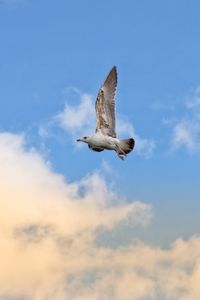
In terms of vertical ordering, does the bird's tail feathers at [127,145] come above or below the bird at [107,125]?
below

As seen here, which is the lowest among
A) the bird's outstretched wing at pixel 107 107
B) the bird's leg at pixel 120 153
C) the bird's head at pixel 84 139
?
the bird's leg at pixel 120 153

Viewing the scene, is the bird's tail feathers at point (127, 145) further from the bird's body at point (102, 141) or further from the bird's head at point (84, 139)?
the bird's head at point (84, 139)

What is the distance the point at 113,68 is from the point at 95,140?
175 inches

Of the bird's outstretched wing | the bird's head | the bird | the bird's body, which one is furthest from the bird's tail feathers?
the bird's head

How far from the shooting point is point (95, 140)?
21.9 meters

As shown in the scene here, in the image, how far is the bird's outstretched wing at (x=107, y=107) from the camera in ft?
73.4

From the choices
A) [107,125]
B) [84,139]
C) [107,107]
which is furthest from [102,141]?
[107,107]

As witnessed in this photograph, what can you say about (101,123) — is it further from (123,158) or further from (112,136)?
(123,158)

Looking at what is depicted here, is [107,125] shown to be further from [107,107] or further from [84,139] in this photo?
[84,139]

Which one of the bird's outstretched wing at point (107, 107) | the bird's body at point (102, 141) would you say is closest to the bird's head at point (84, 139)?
the bird's body at point (102, 141)

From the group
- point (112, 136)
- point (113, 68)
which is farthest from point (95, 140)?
point (113, 68)

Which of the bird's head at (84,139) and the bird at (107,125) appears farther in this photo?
the bird's head at (84,139)

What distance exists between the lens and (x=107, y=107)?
74.3ft

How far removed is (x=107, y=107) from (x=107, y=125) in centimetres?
104
